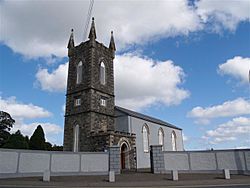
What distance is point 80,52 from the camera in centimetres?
3158

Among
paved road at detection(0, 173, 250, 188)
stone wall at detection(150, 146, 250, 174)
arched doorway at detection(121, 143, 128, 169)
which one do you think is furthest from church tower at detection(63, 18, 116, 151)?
paved road at detection(0, 173, 250, 188)

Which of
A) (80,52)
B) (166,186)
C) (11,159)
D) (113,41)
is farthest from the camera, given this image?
(113,41)

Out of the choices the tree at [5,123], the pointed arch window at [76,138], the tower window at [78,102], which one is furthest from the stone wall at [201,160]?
the tree at [5,123]

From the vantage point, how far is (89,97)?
28.1 meters

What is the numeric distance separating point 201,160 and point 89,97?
13.5 metres

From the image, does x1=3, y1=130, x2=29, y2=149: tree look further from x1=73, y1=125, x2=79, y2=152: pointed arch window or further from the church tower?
x1=73, y1=125, x2=79, y2=152: pointed arch window

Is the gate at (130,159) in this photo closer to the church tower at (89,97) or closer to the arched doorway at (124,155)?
the arched doorway at (124,155)

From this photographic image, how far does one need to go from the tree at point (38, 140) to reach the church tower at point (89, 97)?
31.5ft

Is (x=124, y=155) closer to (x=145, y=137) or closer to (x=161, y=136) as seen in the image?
(x=145, y=137)

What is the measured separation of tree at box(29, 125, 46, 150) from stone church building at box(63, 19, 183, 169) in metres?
9.58

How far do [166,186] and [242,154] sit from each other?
35.8 feet

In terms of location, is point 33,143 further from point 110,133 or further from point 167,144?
point 167,144

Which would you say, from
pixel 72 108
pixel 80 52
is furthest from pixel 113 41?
pixel 72 108

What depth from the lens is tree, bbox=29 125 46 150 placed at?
119 ft
